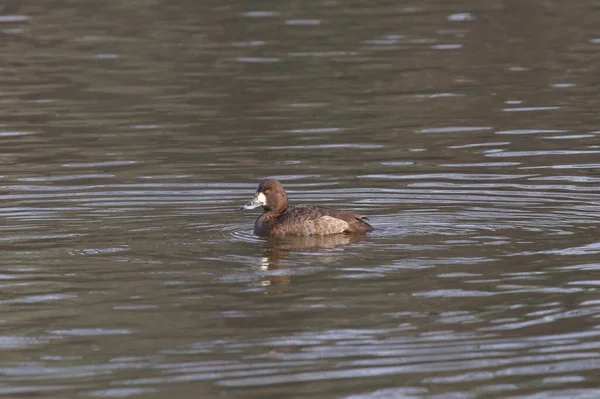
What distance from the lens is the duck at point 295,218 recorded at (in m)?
12.8

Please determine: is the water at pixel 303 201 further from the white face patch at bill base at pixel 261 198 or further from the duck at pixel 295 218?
the white face patch at bill base at pixel 261 198

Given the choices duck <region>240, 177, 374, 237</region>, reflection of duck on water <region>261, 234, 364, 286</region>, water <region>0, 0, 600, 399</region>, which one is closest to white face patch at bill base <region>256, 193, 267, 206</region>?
duck <region>240, 177, 374, 237</region>

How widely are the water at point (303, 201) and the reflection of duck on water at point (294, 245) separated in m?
0.05

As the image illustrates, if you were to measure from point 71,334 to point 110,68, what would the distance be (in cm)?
1513

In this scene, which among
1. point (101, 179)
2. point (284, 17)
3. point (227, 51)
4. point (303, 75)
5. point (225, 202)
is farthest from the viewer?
point (284, 17)

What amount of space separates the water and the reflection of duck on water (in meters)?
0.05

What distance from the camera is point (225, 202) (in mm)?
14641

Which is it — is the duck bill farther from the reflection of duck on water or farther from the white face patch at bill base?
the reflection of duck on water

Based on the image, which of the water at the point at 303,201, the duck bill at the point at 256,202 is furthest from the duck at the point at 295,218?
the water at the point at 303,201

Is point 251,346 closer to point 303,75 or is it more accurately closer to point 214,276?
point 214,276

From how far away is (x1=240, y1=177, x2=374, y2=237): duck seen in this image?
12.8 meters

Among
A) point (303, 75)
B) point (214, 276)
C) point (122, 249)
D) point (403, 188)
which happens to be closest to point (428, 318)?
point (214, 276)

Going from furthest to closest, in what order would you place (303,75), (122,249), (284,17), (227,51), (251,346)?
(284,17) → (227,51) → (303,75) → (122,249) → (251,346)

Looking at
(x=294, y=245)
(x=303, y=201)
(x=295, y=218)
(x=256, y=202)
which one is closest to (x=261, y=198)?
(x=256, y=202)
